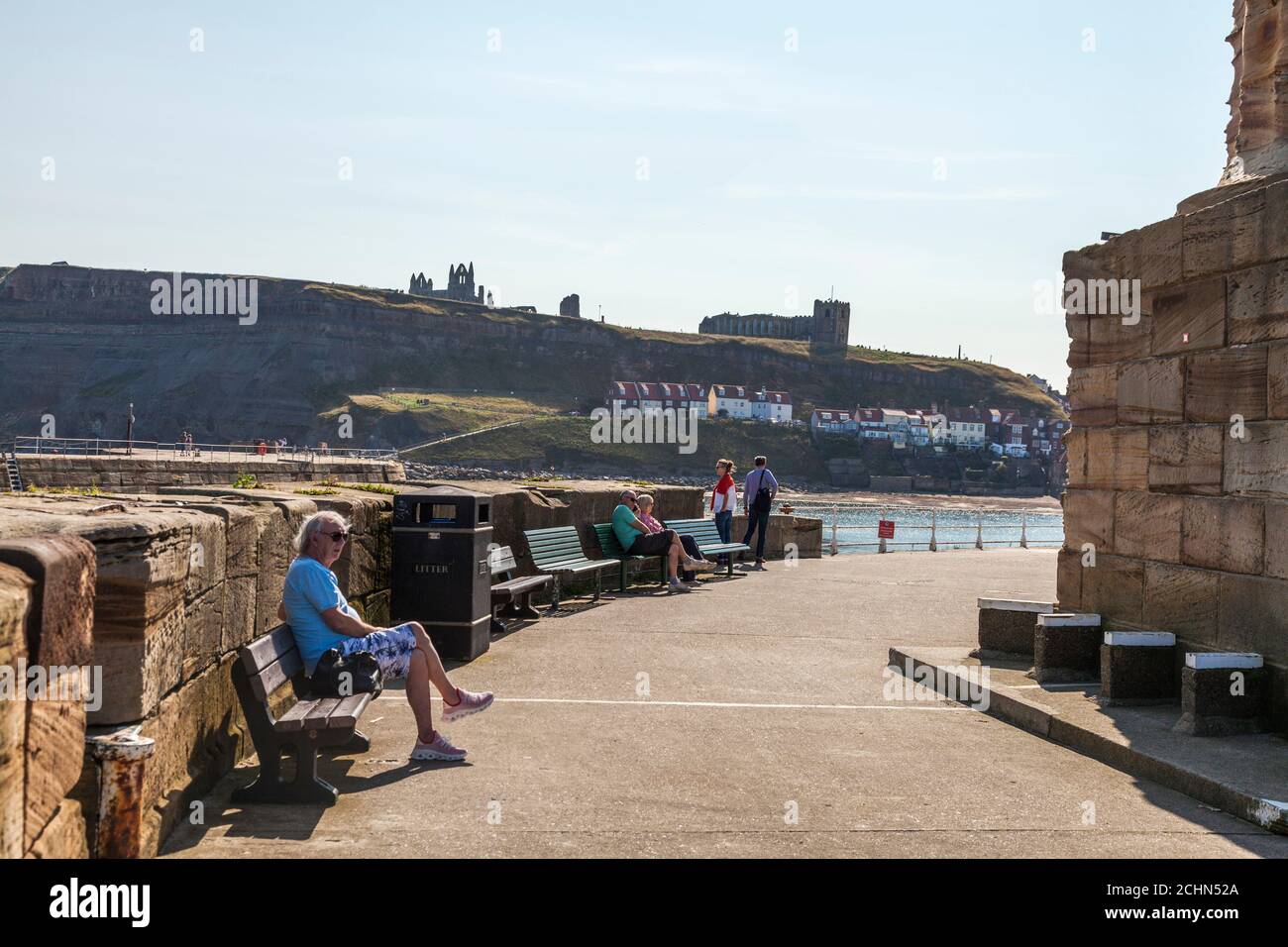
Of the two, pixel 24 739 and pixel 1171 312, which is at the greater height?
pixel 1171 312

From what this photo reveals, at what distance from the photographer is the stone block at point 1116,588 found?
8211 millimetres

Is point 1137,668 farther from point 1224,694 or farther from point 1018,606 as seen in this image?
point 1018,606

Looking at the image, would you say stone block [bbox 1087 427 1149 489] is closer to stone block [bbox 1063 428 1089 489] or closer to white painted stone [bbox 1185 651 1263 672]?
stone block [bbox 1063 428 1089 489]

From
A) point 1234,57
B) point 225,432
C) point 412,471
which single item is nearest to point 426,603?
point 1234,57

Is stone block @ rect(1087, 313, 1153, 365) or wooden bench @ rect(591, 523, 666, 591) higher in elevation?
stone block @ rect(1087, 313, 1153, 365)

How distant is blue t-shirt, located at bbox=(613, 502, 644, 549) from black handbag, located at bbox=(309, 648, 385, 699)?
790cm

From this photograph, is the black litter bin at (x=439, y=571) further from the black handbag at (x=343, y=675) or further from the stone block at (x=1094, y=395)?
the stone block at (x=1094, y=395)

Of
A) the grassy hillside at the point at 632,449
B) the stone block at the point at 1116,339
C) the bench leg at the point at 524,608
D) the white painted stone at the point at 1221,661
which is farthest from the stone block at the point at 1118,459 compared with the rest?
the grassy hillside at the point at 632,449

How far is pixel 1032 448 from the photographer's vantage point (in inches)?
7431

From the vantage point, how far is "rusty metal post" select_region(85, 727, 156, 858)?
4.00m

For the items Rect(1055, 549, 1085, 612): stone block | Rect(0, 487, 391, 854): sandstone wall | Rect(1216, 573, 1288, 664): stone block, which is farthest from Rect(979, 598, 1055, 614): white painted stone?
Rect(0, 487, 391, 854): sandstone wall

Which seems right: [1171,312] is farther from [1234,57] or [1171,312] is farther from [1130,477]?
[1234,57]

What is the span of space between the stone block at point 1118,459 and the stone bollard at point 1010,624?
1244 mm

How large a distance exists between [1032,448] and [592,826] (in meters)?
193
